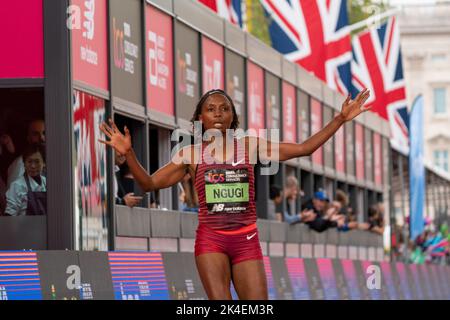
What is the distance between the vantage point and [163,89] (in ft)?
71.2

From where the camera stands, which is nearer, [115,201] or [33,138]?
[33,138]

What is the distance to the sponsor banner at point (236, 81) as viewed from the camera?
25894 millimetres

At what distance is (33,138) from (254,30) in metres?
67.1

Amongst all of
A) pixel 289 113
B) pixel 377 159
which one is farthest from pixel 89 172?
pixel 377 159

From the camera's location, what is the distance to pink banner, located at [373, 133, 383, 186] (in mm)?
43688

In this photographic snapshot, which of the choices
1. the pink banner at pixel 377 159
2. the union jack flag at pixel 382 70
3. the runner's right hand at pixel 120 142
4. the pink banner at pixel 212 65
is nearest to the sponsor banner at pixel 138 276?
the runner's right hand at pixel 120 142

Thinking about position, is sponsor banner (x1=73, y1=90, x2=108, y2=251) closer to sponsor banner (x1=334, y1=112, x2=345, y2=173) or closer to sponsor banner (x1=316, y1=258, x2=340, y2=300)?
sponsor banner (x1=316, y1=258, x2=340, y2=300)

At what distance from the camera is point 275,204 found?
29.6 meters

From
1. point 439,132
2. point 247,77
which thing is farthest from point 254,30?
point 247,77

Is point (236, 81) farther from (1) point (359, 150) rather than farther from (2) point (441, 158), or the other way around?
(2) point (441, 158)

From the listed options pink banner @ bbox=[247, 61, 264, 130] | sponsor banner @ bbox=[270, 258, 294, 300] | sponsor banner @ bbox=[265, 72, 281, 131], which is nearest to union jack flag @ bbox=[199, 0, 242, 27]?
pink banner @ bbox=[247, 61, 264, 130]

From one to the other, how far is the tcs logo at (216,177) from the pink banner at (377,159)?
1316 inches
